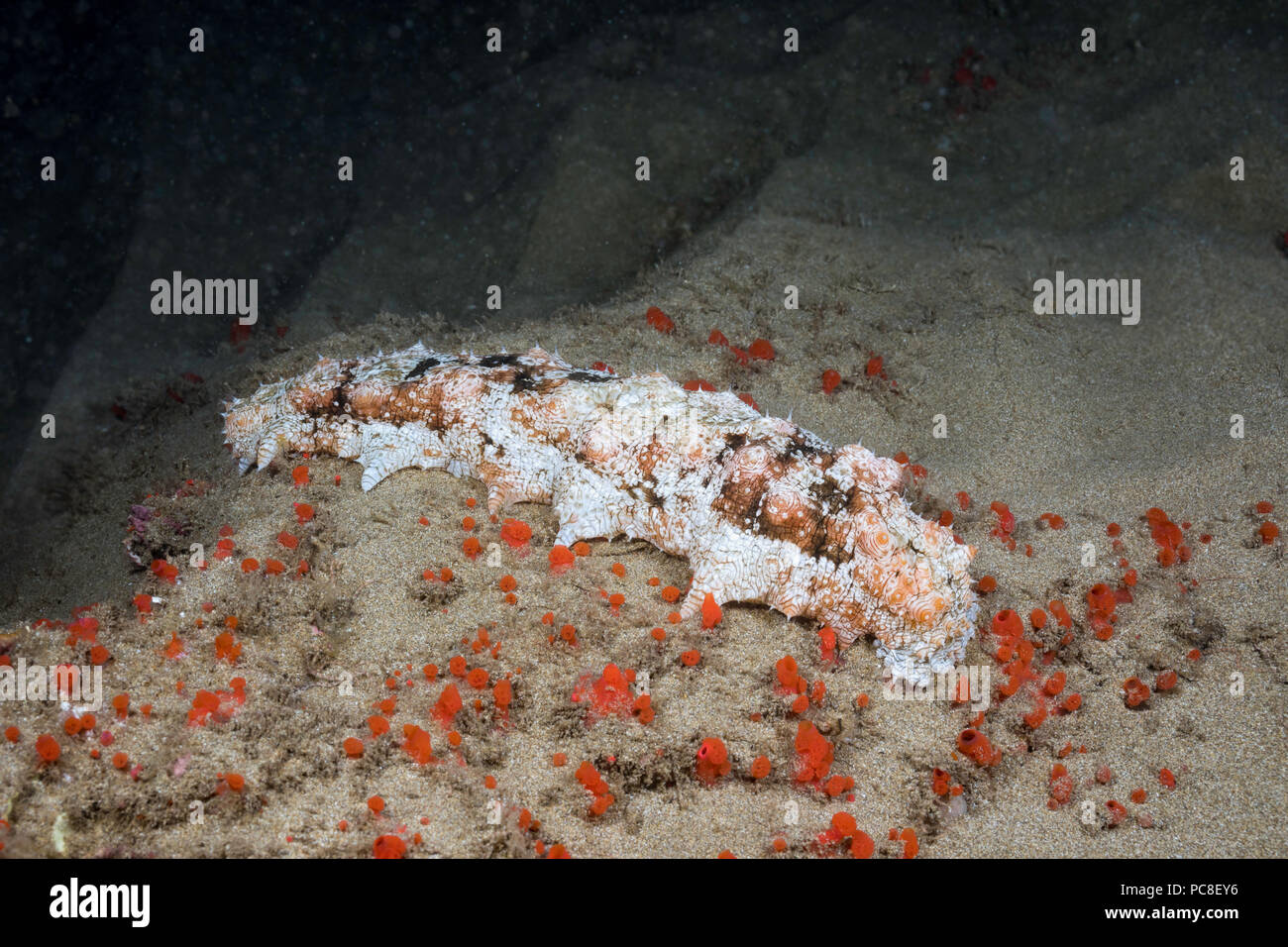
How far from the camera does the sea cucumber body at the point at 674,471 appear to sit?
12.9ft

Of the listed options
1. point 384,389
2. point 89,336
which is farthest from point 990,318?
Answer: point 89,336

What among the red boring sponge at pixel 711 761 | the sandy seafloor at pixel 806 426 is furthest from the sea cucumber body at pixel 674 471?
the red boring sponge at pixel 711 761

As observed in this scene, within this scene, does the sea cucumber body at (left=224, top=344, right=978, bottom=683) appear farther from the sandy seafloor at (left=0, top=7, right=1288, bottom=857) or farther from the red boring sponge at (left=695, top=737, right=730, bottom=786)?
the red boring sponge at (left=695, top=737, right=730, bottom=786)

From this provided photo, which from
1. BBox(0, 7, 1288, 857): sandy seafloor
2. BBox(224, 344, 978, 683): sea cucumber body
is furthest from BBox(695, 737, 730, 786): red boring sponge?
BBox(224, 344, 978, 683): sea cucumber body

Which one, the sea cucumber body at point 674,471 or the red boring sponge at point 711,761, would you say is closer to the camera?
the red boring sponge at point 711,761

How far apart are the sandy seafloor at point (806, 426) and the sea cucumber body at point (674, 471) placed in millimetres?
241

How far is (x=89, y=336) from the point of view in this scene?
882 cm

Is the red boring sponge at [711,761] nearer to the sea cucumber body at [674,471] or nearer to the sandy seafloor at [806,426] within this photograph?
the sandy seafloor at [806,426]

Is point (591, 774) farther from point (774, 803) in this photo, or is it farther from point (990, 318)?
point (990, 318)

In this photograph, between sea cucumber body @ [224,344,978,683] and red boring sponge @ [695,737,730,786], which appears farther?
sea cucumber body @ [224,344,978,683]

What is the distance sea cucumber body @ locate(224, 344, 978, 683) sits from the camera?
3.92 meters

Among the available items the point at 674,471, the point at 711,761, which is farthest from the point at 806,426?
the point at 711,761

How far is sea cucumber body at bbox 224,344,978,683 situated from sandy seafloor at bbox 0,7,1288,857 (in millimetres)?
241

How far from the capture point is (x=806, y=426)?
5730 mm
